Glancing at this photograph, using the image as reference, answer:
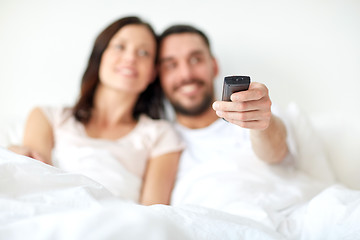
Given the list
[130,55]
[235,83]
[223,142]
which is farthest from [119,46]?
[235,83]

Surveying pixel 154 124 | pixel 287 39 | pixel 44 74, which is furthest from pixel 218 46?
pixel 44 74

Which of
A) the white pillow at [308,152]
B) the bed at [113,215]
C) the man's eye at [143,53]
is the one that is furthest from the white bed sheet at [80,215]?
the man's eye at [143,53]

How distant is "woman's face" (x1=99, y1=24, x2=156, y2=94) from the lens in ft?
3.76

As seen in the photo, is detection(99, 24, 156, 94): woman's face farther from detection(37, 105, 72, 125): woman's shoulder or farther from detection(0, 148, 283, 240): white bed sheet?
detection(0, 148, 283, 240): white bed sheet

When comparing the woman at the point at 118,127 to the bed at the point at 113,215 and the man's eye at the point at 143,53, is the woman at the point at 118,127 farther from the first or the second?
the bed at the point at 113,215

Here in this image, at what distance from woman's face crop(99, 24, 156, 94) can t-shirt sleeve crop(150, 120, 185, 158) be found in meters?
0.20

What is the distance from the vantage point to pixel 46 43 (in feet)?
4.99

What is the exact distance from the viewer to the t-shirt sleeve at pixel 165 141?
112 cm

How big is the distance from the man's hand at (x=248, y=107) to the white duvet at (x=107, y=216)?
0.21 meters

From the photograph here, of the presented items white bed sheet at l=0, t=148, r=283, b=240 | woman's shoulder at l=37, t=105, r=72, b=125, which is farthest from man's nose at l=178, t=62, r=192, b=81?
white bed sheet at l=0, t=148, r=283, b=240

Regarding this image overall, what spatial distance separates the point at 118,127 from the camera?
121 cm

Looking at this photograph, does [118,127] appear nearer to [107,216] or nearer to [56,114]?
[56,114]

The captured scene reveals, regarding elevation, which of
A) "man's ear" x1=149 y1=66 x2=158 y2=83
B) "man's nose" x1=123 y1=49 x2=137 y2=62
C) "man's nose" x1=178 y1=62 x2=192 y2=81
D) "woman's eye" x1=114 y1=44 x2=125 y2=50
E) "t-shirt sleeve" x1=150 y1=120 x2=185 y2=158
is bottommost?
"t-shirt sleeve" x1=150 y1=120 x2=185 y2=158

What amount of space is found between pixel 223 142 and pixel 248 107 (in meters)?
0.50
